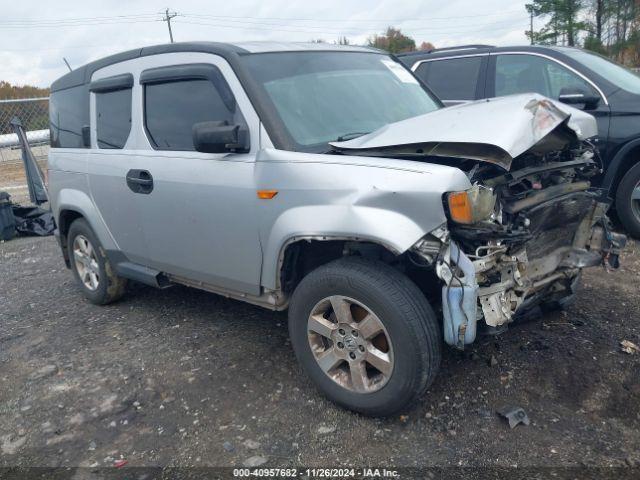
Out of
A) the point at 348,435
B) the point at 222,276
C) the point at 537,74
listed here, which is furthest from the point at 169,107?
the point at 537,74

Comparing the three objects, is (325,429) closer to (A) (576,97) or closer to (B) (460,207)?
(B) (460,207)

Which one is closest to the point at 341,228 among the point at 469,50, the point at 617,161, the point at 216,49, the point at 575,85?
the point at 216,49

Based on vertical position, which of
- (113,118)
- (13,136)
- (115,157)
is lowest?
(13,136)

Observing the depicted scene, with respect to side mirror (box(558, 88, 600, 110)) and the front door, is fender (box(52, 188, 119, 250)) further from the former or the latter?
side mirror (box(558, 88, 600, 110))

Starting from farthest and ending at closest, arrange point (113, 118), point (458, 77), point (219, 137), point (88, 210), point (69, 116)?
point (458, 77) < point (69, 116) < point (88, 210) < point (113, 118) < point (219, 137)

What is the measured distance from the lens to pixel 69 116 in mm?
5004

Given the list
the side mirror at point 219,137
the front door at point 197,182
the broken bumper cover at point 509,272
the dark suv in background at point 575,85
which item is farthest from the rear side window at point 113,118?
the dark suv in background at point 575,85

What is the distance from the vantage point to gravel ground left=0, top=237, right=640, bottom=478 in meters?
2.83

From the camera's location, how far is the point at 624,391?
3182mm

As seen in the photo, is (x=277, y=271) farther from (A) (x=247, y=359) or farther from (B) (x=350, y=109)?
(B) (x=350, y=109)

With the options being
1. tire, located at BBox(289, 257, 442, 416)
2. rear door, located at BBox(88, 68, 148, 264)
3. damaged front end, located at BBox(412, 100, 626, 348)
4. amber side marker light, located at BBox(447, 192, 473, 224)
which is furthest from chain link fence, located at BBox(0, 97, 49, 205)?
amber side marker light, located at BBox(447, 192, 473, 224)

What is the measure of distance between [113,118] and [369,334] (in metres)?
2.75

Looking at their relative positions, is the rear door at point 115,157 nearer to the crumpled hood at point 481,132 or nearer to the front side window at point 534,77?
the crumpled hood at point 481,132

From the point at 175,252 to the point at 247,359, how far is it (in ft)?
2.87
